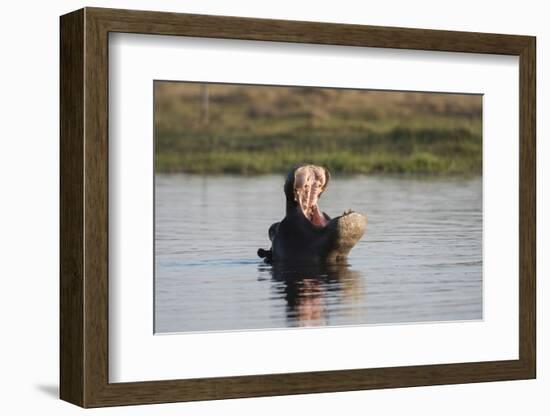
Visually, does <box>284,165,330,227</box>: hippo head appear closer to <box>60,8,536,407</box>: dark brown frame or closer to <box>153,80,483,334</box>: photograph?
<box>153,80,483,334</box>: photograph

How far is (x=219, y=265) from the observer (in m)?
6.46

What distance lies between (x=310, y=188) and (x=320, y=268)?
0.33 m

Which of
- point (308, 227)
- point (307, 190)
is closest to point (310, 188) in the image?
point (307, 190)

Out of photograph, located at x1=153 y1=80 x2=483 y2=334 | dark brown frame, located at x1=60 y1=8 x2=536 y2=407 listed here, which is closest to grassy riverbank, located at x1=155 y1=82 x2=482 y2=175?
photograph, located at x1=153 y1=80 x2=483 y2=334

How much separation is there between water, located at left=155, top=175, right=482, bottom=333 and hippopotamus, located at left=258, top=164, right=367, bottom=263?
0.04 meters

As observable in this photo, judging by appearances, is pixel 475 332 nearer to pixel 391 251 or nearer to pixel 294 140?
pixel 391 251

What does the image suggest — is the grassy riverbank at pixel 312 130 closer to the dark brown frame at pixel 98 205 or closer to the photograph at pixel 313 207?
the photograph at pixel 313 207

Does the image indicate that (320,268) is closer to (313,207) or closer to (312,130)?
(313,207)

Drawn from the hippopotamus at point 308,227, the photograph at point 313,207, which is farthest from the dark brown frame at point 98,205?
the hippopotamus at point 308,227

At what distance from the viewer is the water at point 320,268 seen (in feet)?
20.9

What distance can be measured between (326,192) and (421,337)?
2.43 ft

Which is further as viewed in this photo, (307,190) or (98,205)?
(307,190)

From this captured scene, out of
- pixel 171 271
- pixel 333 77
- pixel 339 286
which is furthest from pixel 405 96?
pixel 171 271

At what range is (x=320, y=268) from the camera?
6.61m
